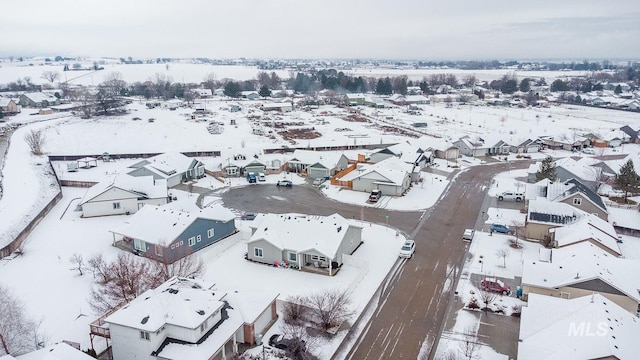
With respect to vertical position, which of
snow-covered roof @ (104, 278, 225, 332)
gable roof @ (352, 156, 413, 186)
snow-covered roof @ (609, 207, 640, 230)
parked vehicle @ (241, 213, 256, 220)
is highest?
snow-covered roof @ (104, 278, 225, 332)

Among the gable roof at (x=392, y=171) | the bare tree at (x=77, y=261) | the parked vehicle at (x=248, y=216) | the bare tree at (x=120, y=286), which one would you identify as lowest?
the parked vehicle at (x=248, y=216)

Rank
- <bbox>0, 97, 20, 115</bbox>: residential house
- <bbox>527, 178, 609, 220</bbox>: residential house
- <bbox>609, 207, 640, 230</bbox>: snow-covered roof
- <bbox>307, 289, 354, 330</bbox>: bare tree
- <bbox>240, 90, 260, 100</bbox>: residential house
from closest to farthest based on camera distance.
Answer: <bbox>307, 289, 354, 330</bbox>: bare tree < <bbox>609, 207, 640, 230</bbox>: snow-covered roof < <bbox>527, 178, 609, 220</bbox>: residential house < <bbox>0, 97, 20, 115</bbox>: residential house < <bbox>240, 90, 260, 100</bbox>: residential house

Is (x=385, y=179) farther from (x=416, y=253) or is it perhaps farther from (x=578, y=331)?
(x=578, y=331)

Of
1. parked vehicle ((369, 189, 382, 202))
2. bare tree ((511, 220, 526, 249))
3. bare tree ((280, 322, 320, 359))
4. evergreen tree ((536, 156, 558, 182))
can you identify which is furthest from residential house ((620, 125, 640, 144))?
bare tree ((280, 322, 320, 359))

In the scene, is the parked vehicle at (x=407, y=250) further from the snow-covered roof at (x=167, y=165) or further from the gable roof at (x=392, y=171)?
the snow-covered roof at (x=167, y=165)

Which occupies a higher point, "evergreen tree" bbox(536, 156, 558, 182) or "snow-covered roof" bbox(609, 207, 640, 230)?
"evergreen tree" bbox(536, 156, 558, 182)

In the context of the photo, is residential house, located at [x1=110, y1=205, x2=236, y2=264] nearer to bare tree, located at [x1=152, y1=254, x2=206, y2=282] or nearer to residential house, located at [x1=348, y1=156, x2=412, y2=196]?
bare tree, located at [x1=152, y1=254, x2=206, y2=282]

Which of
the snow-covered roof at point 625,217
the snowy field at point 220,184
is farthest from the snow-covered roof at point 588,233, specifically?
the snow-covered roof at point 625,217
